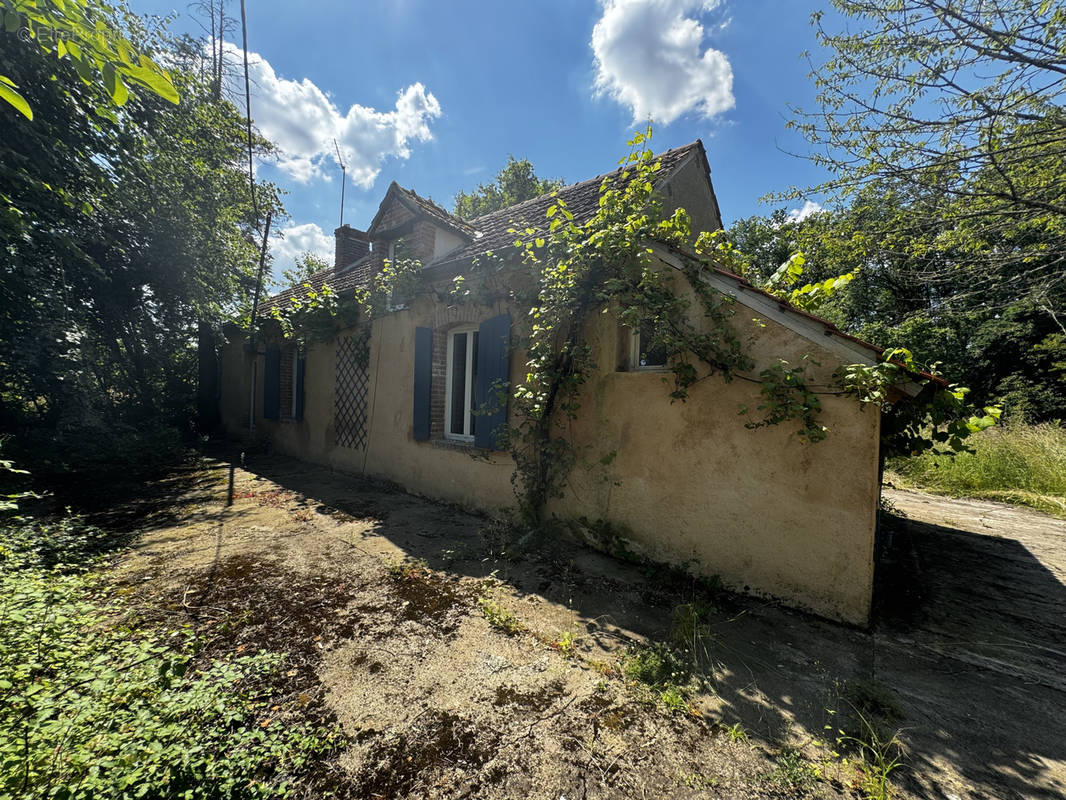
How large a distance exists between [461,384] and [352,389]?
2578mm

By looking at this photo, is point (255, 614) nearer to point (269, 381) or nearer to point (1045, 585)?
point (1045, 585)

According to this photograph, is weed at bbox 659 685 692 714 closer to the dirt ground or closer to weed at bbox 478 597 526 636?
the dirt ground

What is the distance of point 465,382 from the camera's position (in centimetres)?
595

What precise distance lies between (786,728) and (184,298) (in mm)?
13548

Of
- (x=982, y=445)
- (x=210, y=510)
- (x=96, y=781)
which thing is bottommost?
(x=210, y=510)

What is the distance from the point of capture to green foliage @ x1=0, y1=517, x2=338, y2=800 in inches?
55.3

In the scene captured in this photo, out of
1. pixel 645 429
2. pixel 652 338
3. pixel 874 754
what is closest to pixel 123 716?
pixel 874 754

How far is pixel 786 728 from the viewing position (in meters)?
1.98

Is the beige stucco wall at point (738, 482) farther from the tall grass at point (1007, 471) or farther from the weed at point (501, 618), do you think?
the tall grass at point (1007, 471)

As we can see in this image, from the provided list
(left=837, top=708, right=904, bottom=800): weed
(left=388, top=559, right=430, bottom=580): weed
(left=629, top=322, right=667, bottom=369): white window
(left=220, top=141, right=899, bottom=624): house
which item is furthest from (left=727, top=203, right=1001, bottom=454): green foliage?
(left=388, top=559, right=430, bottom=580): weed

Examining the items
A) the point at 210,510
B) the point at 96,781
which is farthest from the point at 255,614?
the point at 210,510

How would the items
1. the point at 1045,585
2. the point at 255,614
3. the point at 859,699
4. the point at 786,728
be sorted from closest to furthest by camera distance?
1. the point at 786,728
2. the point at 859,699
3. the point at 255,614
4. the point at 1045,585

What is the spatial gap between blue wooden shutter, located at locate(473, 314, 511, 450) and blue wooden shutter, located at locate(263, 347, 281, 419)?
656cm

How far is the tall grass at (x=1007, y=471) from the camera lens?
247 inches
